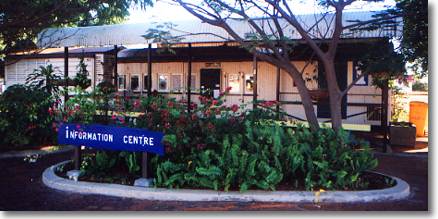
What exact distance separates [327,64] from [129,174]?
3.78 meters

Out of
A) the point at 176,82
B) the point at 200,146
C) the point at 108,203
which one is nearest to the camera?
the point at 108,203

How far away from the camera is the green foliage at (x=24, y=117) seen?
9.46 metres

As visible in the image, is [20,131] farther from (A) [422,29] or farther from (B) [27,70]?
(B) [27,70]

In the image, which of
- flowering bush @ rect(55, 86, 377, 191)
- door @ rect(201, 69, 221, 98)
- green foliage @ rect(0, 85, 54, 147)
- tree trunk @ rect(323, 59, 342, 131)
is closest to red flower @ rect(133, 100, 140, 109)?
flowering bush @ rect(55, 86, 377, 191)

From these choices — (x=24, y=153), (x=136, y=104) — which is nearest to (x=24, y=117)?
(x=24, y=153)

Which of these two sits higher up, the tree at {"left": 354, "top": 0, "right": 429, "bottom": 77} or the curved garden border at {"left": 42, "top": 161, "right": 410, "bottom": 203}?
the tree at {"left": 354, "top": 0, "right": 429, "bottom": 77}

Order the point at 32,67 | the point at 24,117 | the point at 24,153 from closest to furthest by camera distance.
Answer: the point at 24,153 < the point at 24,117 < the point at 32,67

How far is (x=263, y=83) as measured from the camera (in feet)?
51.9

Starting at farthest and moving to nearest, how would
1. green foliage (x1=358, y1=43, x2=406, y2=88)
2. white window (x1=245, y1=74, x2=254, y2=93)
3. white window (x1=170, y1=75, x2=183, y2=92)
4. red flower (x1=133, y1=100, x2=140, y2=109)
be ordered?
white window (x1=170, y1=75, x2=183, y2=92), white window (x1=245, y1=74, x2=254, y2=93), green foliage (x1=358, y1=43, x2=406, y2=88), red flower (x1=133, y1=100, x2=140, y2=109)

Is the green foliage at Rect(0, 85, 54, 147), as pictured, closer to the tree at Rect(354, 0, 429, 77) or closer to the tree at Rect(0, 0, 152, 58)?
the tree at Rect(0, 0, 152, 58)

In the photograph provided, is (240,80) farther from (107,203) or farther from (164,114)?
(107,203)

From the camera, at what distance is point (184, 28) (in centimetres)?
1436

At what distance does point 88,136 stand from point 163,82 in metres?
11.3

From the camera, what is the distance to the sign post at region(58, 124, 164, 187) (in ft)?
20.0
